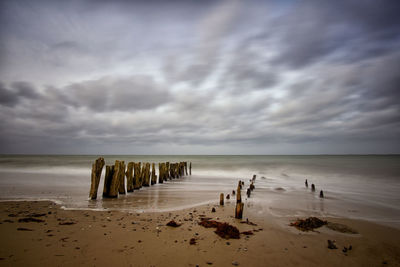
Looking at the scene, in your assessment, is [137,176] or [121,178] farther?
[137,176]

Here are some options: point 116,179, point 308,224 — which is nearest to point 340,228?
point 308,224

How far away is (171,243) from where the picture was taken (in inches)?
187

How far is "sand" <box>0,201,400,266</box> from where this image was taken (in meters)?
4.02

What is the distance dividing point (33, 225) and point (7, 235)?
773mm

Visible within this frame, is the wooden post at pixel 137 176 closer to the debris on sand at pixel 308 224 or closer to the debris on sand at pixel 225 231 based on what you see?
the debris on sand at pixel 225 231

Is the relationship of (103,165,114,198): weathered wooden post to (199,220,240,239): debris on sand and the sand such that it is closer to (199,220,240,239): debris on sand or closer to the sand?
the sand

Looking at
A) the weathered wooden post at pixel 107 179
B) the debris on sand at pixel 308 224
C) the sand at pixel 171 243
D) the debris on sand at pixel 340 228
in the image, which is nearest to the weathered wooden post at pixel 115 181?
the weathered wooden post at pixel 107 179

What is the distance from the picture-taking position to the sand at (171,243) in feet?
13.2

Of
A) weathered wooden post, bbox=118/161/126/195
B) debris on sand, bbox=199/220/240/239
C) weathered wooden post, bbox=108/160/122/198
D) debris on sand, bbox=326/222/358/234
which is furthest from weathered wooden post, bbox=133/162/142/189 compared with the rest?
debris on sand, bbox=326/222/358/234

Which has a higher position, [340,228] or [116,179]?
[116,179]

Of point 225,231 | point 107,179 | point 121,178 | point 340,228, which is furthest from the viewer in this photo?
point 121,178

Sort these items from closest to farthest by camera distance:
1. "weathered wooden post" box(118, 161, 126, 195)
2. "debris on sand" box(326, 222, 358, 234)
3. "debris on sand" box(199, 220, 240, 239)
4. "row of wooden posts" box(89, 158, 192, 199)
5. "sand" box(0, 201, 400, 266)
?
"sand" box(0, 201, 400, 266), "debris on sand" box(199, 220, 240, 239), "debris on sand" box(326, 222, 358, 234), "row of wooden posts" box(89, 158, 192, 199), "weathered wooden post" box(118, 161, 126, 195)

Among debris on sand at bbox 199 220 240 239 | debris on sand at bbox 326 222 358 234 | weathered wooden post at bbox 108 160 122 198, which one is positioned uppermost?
weathered wooden post at bbox 108 160 122 198

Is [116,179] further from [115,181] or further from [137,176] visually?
[137,176]
